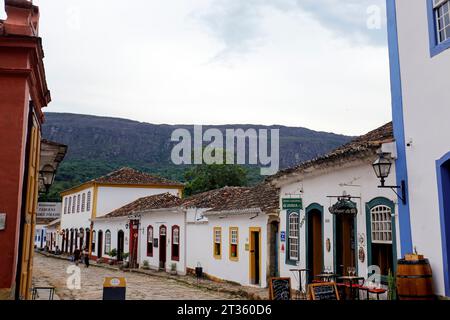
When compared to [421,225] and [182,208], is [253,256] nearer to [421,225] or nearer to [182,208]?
[182,208]

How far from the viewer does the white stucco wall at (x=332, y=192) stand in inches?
368

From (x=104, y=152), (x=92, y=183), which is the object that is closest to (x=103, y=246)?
(x=92, y=183)

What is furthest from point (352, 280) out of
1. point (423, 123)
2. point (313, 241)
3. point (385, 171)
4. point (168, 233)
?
point (168, 233)

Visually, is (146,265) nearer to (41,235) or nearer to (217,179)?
(217,179)

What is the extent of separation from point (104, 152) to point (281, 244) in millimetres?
78025

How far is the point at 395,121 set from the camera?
27.2 ft

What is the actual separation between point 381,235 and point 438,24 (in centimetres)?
380

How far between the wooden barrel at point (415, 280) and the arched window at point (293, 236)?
205 inches

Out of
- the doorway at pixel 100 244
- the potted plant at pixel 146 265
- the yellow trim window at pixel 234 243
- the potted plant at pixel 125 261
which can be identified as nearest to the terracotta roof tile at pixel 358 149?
the yellow trim window at pixel 234 243

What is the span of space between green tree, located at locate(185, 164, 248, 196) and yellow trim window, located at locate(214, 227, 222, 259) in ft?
90.6

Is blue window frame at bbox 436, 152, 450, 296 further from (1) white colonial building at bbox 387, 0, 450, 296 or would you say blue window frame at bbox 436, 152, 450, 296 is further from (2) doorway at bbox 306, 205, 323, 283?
(2) doorway at bbox 306, 205, 323, 283

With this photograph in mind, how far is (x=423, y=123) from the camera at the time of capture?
7531mm

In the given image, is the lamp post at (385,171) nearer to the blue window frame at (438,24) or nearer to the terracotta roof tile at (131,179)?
the blue window frame at (438,24)

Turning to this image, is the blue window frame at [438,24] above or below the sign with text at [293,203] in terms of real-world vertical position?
above
